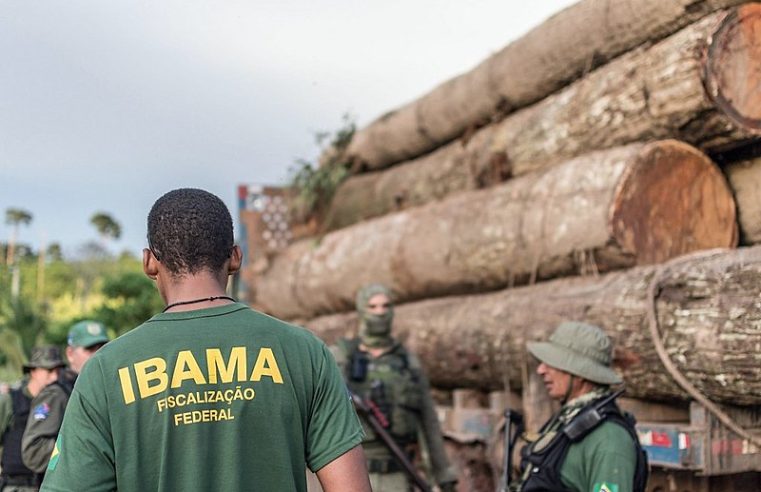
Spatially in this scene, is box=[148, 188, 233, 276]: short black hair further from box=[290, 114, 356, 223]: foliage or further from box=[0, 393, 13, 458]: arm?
box=[290, 114, 356, 223]: foliage

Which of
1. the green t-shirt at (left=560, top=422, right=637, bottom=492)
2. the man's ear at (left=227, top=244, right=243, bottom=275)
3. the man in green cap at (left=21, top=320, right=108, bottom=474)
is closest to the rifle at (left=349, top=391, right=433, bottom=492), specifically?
the man in green cap at (left=21, top=320, right=108, bottom=474)

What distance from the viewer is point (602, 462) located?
3627 millimetres

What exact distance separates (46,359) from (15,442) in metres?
0.51

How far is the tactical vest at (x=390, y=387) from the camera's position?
621cm

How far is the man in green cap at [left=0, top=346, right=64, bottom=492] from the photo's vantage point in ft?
19.0

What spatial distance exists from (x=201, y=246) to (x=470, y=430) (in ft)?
18.1

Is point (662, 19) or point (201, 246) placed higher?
point (662, 19)

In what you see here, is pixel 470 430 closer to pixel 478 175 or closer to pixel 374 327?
pixel 374 327

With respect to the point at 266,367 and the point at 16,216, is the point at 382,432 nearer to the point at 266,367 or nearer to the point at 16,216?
the point at 266,367

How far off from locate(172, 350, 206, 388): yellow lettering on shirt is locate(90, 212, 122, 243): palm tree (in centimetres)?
9265

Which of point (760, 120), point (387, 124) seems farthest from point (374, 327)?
point (387, 124)

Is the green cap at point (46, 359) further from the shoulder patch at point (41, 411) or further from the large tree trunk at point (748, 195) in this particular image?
the large tree trunk at point (748, 195)

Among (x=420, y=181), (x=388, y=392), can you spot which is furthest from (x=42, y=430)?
(x=420, y=181)

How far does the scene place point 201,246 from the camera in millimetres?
2383
